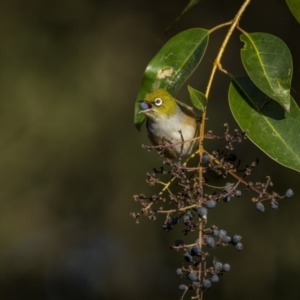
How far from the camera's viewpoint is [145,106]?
2.33 m

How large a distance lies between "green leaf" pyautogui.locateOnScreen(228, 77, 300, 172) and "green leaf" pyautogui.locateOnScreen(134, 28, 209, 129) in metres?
0.17

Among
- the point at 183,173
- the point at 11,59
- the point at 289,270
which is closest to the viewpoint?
the point at 183,173

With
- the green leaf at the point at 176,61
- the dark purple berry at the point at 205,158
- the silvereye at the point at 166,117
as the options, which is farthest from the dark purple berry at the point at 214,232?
the silvereye at the point at 166,117

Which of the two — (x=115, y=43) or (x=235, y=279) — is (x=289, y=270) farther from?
(x=115, y=43)

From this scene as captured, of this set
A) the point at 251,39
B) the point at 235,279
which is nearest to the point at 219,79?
the point at 235,279

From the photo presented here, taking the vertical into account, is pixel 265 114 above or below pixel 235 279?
above

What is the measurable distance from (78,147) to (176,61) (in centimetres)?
528

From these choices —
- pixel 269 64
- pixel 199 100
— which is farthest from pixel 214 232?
pixel 269 64

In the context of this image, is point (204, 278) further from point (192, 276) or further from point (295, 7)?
point (295, 7)

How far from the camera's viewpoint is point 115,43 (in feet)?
23.2

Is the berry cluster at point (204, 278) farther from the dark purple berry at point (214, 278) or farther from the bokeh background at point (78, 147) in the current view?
the bokeh background at point (78, 147)

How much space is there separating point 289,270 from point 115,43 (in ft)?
8.96

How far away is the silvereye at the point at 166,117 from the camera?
229 centimetres

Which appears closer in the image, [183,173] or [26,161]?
[183,173]
